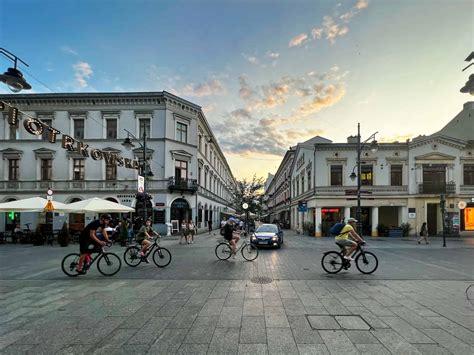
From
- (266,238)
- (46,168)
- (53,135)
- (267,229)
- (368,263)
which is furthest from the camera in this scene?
(46,168)

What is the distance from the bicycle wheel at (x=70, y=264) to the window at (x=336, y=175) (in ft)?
76.6

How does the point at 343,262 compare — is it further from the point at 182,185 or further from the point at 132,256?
the point at 182,185

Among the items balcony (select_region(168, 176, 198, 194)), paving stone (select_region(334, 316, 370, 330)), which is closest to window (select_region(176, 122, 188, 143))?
balcony (select_region(168, 176, 198, 194))

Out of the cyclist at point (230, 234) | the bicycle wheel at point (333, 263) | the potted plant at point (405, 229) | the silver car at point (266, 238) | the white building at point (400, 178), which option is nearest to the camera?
the bicycle wheel at point (333, 263)

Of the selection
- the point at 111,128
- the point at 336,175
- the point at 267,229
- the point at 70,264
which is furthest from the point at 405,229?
the point at 111,128

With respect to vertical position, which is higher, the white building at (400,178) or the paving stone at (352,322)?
the white building at (400,178)

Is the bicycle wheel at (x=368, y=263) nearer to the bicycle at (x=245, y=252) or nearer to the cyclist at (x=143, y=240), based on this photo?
the bicycle at (x=245, y=252)

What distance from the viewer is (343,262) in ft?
29.7

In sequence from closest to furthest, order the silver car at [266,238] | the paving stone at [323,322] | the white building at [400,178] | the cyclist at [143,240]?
the paving stone at [323,322] < the cyclist at [143,240] < the silver car at [266,238] < the white building at [400,178]

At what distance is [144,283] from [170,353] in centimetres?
436

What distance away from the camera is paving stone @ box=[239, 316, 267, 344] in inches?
167

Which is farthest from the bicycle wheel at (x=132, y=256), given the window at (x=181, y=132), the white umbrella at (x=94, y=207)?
the window at (x=181, y=132)

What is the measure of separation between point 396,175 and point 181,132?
886 inches

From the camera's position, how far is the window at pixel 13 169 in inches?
1114
